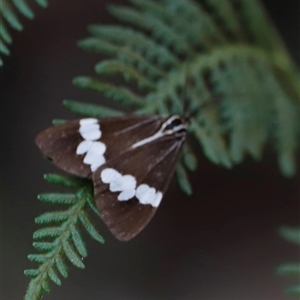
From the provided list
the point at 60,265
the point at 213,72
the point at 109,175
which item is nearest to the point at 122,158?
the point at 109,175

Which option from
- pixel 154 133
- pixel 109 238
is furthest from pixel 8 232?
pixel 154 133

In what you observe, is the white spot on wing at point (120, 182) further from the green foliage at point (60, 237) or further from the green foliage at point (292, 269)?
the green foliage at point (292, 269)

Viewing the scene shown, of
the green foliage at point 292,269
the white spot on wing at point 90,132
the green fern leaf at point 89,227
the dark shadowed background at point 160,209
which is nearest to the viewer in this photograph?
the green foliage at point 292,269

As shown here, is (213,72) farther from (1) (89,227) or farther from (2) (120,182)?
(1) (89,227)

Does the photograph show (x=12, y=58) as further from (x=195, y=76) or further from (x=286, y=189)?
(x=286, y=189)

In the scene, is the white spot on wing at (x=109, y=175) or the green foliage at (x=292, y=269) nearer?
the green foliage at (x=292, y=269)

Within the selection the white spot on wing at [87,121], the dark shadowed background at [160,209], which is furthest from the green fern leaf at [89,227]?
the dark shadowed background at [160,209]
